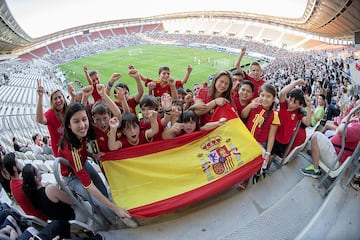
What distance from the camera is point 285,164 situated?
396cm

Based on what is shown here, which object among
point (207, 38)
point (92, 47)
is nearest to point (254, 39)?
point (207, 38)

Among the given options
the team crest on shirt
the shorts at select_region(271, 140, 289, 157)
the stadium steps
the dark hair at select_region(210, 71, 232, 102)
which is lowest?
→ the stadium steps

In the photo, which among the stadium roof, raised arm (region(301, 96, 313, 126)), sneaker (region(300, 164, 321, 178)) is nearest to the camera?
sneaker (region(300, 164, 321, 178))

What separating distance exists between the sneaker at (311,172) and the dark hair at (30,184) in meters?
3.28

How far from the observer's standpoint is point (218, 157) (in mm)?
3389

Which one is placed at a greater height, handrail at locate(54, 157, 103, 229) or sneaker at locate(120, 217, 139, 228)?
handrail at locate(54, 157, 103, 229)

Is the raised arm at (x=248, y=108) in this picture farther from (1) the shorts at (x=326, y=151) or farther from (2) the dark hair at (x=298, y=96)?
(1) the shorts at (x=326, y=151)

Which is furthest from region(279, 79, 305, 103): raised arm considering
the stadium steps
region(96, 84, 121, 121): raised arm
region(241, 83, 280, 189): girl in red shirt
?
region(96, 84, 121, 121): raised arm

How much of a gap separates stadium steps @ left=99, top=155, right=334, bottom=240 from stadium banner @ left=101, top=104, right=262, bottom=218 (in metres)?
0.19

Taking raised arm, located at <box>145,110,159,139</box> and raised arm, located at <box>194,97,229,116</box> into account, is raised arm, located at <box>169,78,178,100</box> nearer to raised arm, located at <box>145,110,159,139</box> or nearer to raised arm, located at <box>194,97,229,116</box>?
raised arm, located at <box>194,97,229,116</box>

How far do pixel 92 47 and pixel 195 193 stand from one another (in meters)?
69.9

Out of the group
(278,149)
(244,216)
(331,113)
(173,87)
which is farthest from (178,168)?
(331,113)

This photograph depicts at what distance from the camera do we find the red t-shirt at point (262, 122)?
376 centimetres

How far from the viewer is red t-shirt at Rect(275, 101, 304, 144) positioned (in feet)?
12.5
